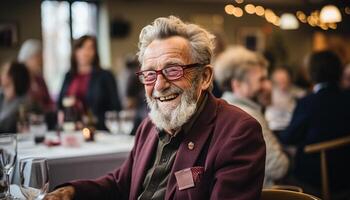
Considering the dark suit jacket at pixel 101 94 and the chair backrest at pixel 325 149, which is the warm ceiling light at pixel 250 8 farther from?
the chair backrest at pixel 325 149

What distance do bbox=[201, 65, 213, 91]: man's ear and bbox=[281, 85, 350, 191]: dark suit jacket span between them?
162 centimetres

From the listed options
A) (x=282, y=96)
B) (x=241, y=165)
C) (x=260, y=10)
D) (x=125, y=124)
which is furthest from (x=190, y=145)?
(x=260, y=10)

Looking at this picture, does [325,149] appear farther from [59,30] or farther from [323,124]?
[59,30]

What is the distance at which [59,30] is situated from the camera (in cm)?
849

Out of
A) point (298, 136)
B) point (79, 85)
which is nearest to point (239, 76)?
point (298, 136)

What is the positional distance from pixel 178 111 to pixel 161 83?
13 cm

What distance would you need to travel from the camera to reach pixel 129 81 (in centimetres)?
567

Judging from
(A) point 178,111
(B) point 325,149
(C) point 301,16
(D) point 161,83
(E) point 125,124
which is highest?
(C) point 301,16

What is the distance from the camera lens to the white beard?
5.75ft

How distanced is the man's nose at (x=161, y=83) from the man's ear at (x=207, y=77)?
6.1 inches

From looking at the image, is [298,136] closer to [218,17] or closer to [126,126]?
[126,126]

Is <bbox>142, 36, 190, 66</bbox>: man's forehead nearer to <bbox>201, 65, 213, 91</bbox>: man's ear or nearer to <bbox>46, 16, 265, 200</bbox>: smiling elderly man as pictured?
<bbox>46, 16, 265, 200</bbox>: smiling elderly man

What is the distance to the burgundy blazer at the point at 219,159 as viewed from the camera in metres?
1.55

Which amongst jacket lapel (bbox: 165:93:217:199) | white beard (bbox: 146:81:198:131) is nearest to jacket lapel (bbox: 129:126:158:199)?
white beard (bbox: 146:81:198:131)
